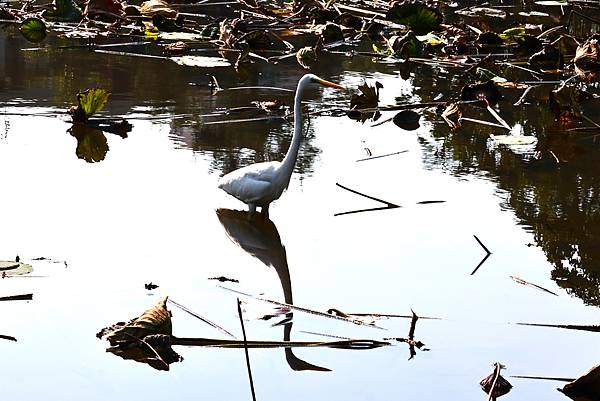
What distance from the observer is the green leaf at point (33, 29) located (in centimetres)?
1111

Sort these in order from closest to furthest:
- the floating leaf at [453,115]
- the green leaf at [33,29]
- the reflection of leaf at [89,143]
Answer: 1. the reflection of leaf at [89,143]
2. the floating leaf at [453,115]
3. the green leaf at [33,29]

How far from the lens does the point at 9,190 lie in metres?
6.54

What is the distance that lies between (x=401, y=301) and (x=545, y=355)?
2.60ft

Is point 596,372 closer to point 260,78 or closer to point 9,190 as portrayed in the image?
point 9,190

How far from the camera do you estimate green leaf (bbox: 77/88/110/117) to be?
7.94m

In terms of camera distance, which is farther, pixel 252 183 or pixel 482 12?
pixel 482 12

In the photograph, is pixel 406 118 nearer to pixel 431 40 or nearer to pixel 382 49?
pixel 431 40

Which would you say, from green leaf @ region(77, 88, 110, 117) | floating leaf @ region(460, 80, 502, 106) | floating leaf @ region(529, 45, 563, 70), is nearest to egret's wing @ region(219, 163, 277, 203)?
A: green leaf @ region(77, 88, 110, 117)

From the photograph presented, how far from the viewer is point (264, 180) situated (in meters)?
6.13

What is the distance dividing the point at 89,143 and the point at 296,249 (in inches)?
102

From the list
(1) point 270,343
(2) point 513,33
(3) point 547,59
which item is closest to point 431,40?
(2) point 513,33

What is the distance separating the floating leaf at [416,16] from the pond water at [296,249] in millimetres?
2329

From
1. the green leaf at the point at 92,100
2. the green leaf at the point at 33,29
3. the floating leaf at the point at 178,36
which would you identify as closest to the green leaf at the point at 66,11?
the green leaf at the point at 33,29

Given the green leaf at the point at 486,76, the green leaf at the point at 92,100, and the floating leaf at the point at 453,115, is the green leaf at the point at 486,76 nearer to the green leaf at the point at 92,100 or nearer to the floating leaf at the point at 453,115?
the floating leaf at the point at 453,115
